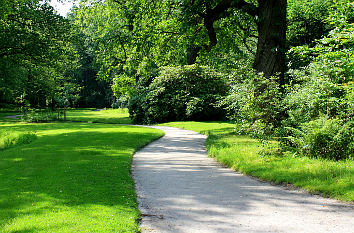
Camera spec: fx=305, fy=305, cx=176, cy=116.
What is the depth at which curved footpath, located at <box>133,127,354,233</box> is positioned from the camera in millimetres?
4297

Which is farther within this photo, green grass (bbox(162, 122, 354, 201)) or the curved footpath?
green grass (bbox(162, 122, 354, 201))

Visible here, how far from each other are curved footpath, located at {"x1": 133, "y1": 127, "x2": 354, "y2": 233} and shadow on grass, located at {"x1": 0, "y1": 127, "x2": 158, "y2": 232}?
484 mm

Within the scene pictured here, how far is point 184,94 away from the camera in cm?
2316

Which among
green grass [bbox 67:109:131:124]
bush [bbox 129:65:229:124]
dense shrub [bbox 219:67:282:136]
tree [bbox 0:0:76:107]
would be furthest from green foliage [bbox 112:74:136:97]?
dense shrub [bbox 219:67:282:136]

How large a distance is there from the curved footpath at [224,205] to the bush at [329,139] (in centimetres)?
193

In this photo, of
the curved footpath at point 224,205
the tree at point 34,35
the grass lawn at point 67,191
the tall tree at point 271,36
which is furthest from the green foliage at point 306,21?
the curved footpath at point 224,205

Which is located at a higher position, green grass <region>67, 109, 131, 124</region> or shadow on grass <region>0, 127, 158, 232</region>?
green grass <region>67, 109, 131, 124</region>

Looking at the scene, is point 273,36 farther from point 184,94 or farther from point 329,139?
point 184,94

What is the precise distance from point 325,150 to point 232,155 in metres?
2.53

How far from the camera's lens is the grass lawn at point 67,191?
4219 mm

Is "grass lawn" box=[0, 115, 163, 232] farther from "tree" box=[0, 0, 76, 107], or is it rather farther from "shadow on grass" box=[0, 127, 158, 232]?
"tree" box=[0, 0, 76, 107]

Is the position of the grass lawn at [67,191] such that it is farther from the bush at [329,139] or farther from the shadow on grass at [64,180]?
the bush at [329,139]

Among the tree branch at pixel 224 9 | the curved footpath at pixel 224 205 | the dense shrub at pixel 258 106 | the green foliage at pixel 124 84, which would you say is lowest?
the curved footpath at pixel 224 205

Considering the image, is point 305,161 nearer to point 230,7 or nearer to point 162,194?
point 162,194
